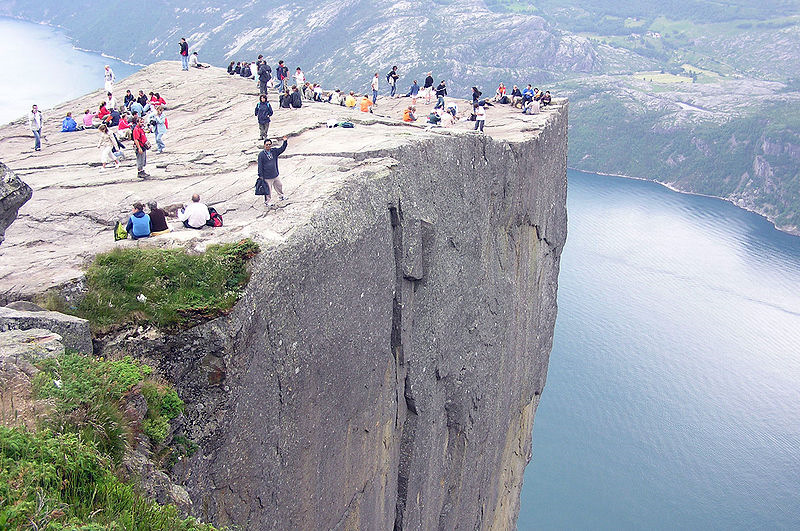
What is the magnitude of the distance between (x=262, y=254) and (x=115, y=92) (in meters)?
26.4

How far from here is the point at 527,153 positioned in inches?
883

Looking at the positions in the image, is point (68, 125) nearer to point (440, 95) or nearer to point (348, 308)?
point (440, 95)

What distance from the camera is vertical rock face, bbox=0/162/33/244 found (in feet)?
30.5

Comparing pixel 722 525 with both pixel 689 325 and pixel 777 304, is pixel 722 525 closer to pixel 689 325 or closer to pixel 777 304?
pixel 689 325

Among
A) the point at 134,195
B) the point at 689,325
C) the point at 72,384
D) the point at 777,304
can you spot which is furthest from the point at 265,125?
the point at 777,304

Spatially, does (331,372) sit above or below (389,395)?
above

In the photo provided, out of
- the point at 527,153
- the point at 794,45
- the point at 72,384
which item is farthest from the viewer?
the point at 794,45

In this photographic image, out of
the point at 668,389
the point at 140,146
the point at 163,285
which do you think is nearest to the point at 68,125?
the point at 140,146

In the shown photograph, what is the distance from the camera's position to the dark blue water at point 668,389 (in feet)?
135

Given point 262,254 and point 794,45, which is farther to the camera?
point 794,45

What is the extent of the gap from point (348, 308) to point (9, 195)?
6.05 metres

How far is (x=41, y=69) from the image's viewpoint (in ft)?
334

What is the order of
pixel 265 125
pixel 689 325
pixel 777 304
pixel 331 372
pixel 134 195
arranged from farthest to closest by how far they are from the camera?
1. pixel 777 304
2. pixel 689 325
3. pixel 265 125
4. pixel 134 195
5. pixel 331 372

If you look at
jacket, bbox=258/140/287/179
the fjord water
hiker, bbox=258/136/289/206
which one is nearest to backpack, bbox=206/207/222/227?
hiker, bbox=258/136/289/206
